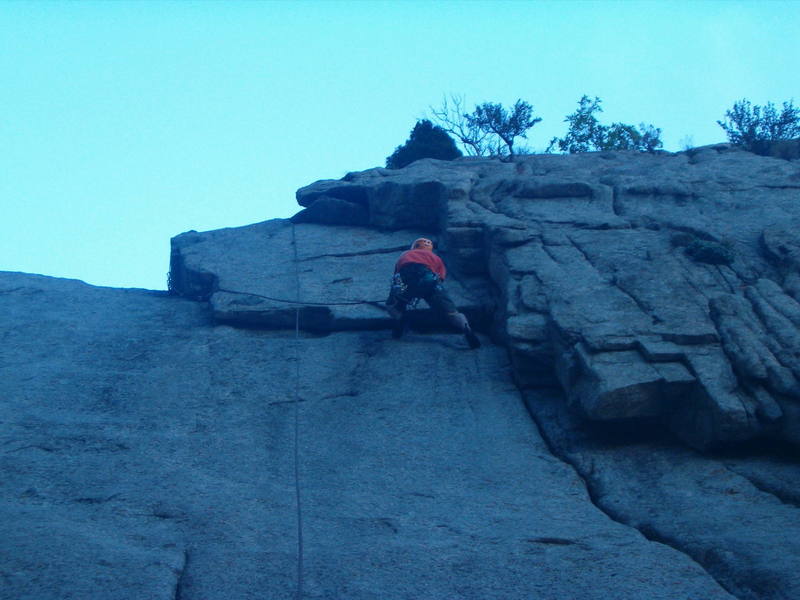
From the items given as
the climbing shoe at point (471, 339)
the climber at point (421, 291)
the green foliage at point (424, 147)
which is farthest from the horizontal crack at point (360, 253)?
the green foliage at point (424, 147)

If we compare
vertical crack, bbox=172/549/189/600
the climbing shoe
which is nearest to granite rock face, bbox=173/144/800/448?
the climbing shoe

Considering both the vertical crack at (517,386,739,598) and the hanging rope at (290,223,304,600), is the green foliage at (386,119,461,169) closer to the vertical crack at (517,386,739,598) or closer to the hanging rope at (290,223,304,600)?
the hanging rope at (290,223,304,600)

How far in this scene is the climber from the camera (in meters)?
11.8

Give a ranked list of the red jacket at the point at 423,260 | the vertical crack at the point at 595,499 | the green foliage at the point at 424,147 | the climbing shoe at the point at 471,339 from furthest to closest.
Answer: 1. the green foliage at the point at 424,147
2. the red jacket at the point at 423,260
3. the climbing shoe at the point at 471,339
4. the vertical crack at the point at 595,499

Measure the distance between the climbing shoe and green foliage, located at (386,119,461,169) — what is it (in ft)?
35.7

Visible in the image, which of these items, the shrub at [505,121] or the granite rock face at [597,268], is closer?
the granite rock face at [597,268]

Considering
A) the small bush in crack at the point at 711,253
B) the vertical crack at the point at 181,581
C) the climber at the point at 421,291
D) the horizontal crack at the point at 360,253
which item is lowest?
the vertical crack at the point at 181,581

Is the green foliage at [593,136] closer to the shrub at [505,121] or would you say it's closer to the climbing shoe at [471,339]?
the shrub at [505,121]

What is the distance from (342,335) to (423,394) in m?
2.29

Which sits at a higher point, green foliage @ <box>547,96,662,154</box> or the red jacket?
green foliage @ <box>547,96,662,154</box>

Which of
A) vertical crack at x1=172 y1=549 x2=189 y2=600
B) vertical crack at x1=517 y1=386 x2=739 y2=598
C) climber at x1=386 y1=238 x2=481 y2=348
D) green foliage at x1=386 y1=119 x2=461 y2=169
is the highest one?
green foliage at x1=386 y1=119 x2=461 y2=169

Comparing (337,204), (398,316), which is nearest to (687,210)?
(398,316)

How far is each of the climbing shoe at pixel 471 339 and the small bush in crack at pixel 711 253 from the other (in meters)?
2.98

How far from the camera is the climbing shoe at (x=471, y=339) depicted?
11688 mm
